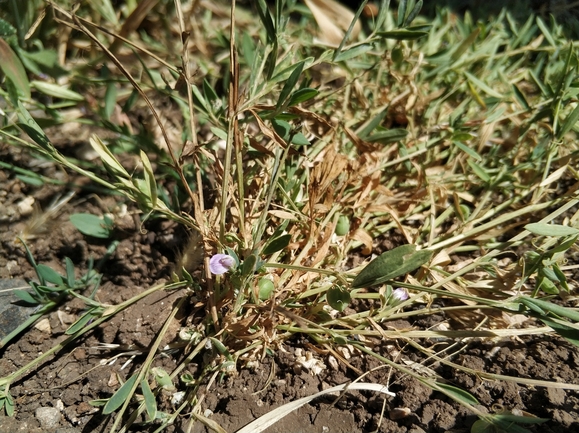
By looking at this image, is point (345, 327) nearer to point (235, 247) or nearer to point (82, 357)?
point (235, 247)

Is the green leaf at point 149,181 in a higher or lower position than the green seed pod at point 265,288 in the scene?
higher

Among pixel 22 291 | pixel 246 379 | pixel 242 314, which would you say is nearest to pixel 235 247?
pixel 242 314

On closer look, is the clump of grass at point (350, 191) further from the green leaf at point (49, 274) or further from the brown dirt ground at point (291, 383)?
the green leaf at point (49, 274)

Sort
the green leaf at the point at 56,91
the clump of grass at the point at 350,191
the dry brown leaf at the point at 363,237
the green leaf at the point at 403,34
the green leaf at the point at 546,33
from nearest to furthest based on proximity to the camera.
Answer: the clump of grass at the point at 350,191, the green leaf at the point at 403,34, the dry brown leaf at the point at 363,237, the green leaf at the point at 56,91, the green leaf at the point at 546,33

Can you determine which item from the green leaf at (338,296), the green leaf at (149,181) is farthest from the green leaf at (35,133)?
the green leaf at (338,296)

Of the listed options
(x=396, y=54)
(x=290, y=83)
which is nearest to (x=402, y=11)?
(x=396, y=54)

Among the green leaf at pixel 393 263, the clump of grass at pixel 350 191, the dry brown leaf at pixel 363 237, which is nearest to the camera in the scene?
the green leaf at pixel 393 263
